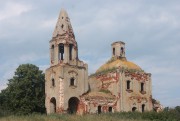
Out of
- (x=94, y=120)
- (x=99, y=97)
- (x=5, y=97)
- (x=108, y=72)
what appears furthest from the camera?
(x=5, y=97)

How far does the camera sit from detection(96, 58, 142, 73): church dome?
1597 inches

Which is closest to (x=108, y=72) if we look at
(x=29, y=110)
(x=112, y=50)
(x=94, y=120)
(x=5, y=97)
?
(x=112, y=50)

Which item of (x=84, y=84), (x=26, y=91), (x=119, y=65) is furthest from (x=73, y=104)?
(x=119, y=65)

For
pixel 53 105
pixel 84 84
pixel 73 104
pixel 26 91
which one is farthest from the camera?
pixel 26 91

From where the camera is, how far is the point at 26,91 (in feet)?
129

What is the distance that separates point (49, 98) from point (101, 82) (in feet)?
19.8

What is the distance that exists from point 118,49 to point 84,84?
719 cm

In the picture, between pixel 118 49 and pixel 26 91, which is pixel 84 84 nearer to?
pixel 26 91

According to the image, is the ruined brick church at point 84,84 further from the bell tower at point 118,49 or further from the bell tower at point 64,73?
the bell tower at point 118,49

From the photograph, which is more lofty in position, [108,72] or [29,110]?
[108,72]

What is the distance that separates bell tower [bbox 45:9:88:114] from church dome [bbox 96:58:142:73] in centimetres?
350

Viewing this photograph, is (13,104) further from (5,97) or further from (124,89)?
(124,89)

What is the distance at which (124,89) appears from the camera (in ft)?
128

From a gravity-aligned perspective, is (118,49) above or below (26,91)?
above
